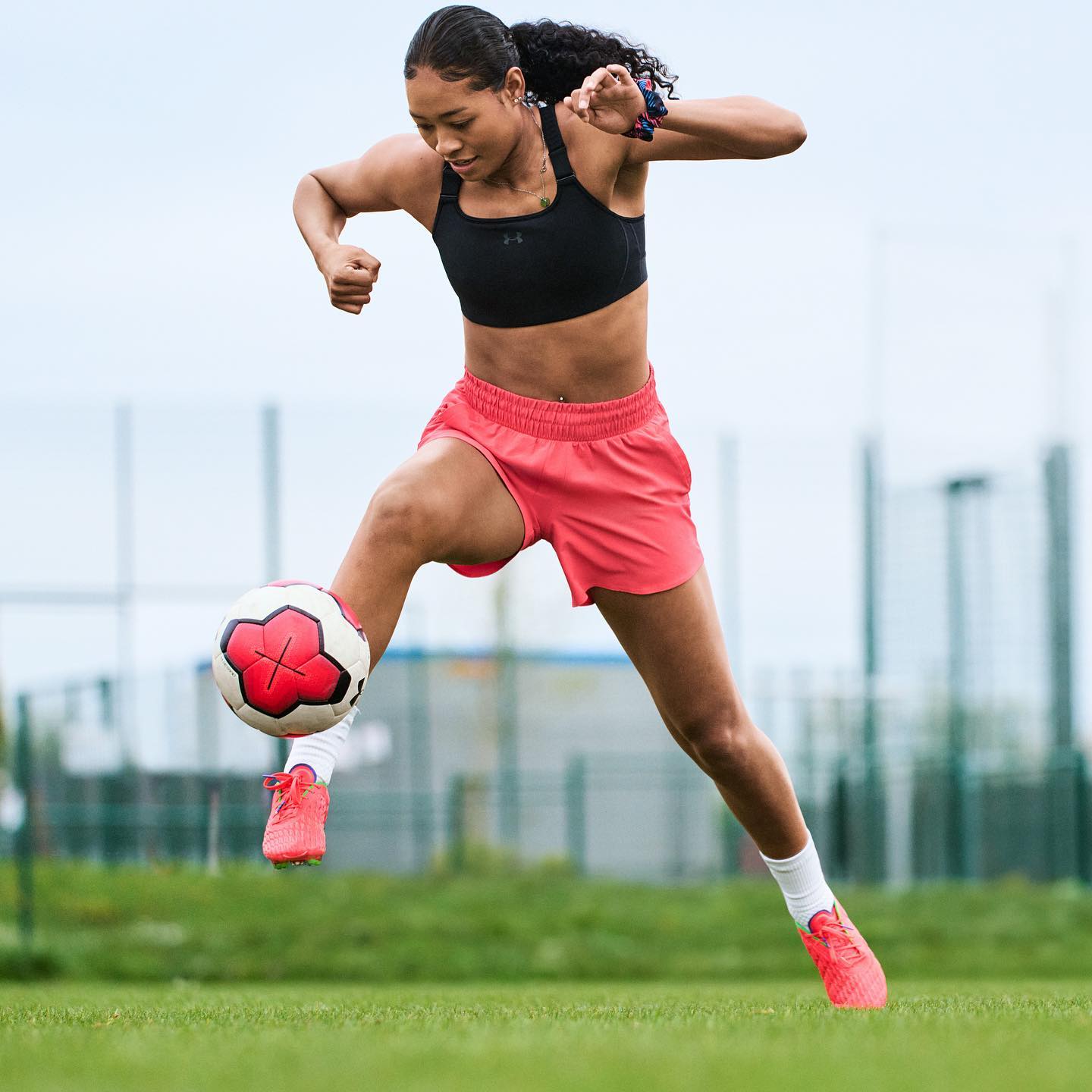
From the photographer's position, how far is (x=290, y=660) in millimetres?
3764

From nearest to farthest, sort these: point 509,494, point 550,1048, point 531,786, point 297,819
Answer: point 550,1048 < point 297,819 < point 509,494 < point 531,786

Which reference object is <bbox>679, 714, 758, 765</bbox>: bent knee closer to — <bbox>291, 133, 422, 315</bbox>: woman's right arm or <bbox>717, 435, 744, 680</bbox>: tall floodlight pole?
<bbox>291, 133, 422, 315</bbox>: woman's right arm

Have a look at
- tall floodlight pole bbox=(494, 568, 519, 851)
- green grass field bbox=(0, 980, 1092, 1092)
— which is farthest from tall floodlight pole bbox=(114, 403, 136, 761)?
green grass field bbox=(0, 980, 1092, 1092)

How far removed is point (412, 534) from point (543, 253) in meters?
0.79

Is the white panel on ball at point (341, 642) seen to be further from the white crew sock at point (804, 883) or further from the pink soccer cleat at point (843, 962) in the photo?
the pink soccer cleat at point (843, 962)

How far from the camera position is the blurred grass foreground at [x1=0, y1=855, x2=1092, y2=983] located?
33.8 ft

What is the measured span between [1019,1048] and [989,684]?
1131cm

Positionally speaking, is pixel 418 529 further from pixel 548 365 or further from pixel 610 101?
pixel 610 101

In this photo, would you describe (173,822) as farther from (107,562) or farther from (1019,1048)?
(1019,1048)

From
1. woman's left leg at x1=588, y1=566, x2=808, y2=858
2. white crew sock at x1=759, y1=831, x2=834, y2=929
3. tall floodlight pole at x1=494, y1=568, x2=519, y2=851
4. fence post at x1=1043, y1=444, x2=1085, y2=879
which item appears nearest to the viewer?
woman's left leg at x1=588, y1=566, x2=808, y2=858

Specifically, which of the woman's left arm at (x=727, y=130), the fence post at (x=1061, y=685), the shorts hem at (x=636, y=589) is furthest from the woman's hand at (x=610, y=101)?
the fence post at (x=1061, y=685)

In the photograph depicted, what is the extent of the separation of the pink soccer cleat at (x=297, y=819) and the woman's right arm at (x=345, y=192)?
1247mm

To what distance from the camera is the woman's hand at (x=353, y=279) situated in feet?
12.7

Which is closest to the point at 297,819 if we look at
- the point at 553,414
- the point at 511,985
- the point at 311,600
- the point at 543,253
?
the point at 311,600
